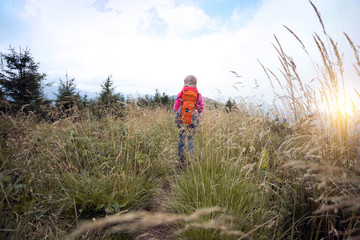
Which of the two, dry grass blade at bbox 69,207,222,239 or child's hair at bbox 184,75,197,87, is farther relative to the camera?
child's hair at bbox 184,75,197,87

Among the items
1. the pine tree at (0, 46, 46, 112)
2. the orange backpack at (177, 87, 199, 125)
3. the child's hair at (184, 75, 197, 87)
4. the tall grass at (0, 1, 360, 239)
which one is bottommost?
the tall grass at (0, 1, 360, 239)

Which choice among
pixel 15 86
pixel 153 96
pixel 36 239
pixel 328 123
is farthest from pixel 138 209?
pixel 15 86

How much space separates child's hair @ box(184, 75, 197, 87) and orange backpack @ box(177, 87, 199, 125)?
0.24m

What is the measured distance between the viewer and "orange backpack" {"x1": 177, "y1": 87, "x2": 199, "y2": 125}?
4.36 meters

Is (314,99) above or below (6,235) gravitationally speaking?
above

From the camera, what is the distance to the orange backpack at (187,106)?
4355 mm

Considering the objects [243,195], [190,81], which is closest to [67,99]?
[190,81]

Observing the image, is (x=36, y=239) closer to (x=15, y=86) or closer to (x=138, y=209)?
(x=138, y=209)

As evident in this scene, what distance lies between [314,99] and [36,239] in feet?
11.0

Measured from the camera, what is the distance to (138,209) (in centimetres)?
242

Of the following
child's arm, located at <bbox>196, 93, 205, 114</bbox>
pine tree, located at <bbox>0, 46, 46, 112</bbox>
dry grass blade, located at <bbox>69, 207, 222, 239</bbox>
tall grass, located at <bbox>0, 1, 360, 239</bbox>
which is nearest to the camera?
dry grass blade, located at <bbox>69, 207, 222, 239</bbox>

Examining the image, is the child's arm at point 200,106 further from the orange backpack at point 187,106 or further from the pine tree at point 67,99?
the pine tree at point 67,99

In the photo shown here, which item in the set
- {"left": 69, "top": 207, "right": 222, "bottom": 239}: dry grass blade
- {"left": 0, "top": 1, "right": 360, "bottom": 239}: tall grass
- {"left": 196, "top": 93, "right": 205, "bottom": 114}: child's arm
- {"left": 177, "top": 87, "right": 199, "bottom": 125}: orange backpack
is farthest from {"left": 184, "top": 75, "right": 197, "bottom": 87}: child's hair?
{"left": 69, "top": 207, "right": 222, "bottom": 239}: dry grass blade

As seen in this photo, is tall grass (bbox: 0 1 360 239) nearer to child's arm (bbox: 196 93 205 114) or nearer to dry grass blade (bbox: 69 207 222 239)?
dry grass blade (bbox: 69 207 222 239)
